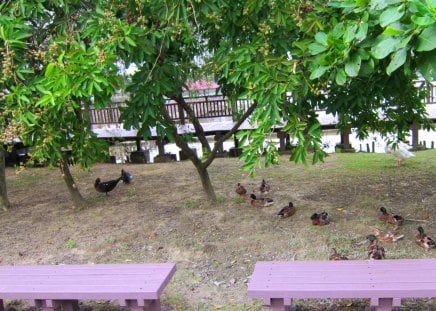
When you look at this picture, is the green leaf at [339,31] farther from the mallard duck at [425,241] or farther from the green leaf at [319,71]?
the mallard duck at [425,241]

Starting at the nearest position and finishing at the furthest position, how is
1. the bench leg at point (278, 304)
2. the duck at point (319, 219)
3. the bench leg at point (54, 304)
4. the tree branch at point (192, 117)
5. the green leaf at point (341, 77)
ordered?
1. the green leaf at point (341, 77)
2. the bench leg at point (278, 304)
3. the bench leg at point (54, 304)
4. the duck at point (319, 219)
5. the tree branch at point (192, 117)

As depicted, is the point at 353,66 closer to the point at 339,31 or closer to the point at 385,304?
the point at 339,31

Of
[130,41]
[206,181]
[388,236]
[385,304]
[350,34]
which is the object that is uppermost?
[130,41]

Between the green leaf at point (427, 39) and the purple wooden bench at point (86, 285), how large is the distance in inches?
81.9

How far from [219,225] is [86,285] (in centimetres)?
213

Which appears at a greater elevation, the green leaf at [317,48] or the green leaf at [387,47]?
the green leaf at [317,48]

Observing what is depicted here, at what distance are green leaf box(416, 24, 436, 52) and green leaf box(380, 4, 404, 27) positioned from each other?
0.14 meters

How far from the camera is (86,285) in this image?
124 inches

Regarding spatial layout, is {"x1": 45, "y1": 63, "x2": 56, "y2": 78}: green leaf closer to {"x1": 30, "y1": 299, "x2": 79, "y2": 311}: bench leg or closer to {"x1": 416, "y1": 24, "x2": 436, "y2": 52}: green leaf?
{"x1": 30, "y1": 299, "x2": 79, "y2": 311}: bench leg

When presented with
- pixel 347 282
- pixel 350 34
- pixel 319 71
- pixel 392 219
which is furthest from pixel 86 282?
pixel 392 219

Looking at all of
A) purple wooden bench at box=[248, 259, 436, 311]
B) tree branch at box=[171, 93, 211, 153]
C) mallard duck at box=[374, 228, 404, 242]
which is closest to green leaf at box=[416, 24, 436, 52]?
purple wooden bench at box=[248, 259, 436, 311]

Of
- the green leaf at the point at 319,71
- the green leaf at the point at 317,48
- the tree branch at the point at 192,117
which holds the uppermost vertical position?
the green leaf at the point at 317,48

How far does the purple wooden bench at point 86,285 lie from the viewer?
3.02 meters

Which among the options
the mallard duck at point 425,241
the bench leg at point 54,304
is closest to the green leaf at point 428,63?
the mallard duck at point 425,241
